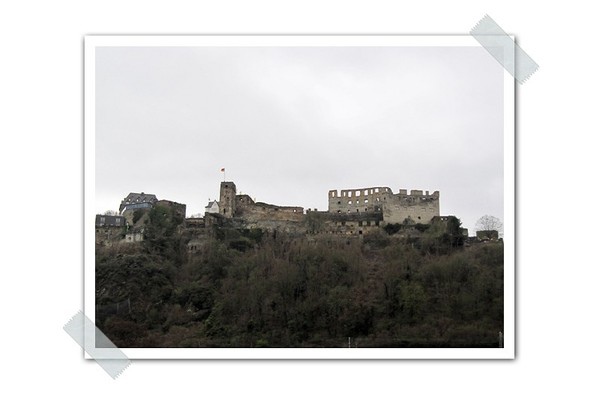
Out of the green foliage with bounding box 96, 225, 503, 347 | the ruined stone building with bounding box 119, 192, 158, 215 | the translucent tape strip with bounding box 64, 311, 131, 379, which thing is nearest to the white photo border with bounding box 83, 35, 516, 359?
the translucent tape strip with bounding box 64, 311, 131, 379

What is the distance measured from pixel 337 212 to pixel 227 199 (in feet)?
9.17

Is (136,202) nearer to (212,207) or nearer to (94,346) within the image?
(212,207)

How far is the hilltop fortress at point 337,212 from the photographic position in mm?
15461

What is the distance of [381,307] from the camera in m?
12.5

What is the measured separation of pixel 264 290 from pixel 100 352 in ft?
13.4

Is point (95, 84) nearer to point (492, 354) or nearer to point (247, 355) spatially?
point (247, 355)

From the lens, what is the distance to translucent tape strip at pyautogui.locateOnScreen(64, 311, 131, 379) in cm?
952

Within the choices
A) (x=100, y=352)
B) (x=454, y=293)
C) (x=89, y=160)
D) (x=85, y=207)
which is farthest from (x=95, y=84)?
(x=454, y=293)

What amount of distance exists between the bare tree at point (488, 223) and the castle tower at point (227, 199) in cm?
547

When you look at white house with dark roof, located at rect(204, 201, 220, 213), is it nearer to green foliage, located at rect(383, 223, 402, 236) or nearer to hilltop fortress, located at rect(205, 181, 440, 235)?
hilltop fortress, located at rect(205, 181, 440, 235)
